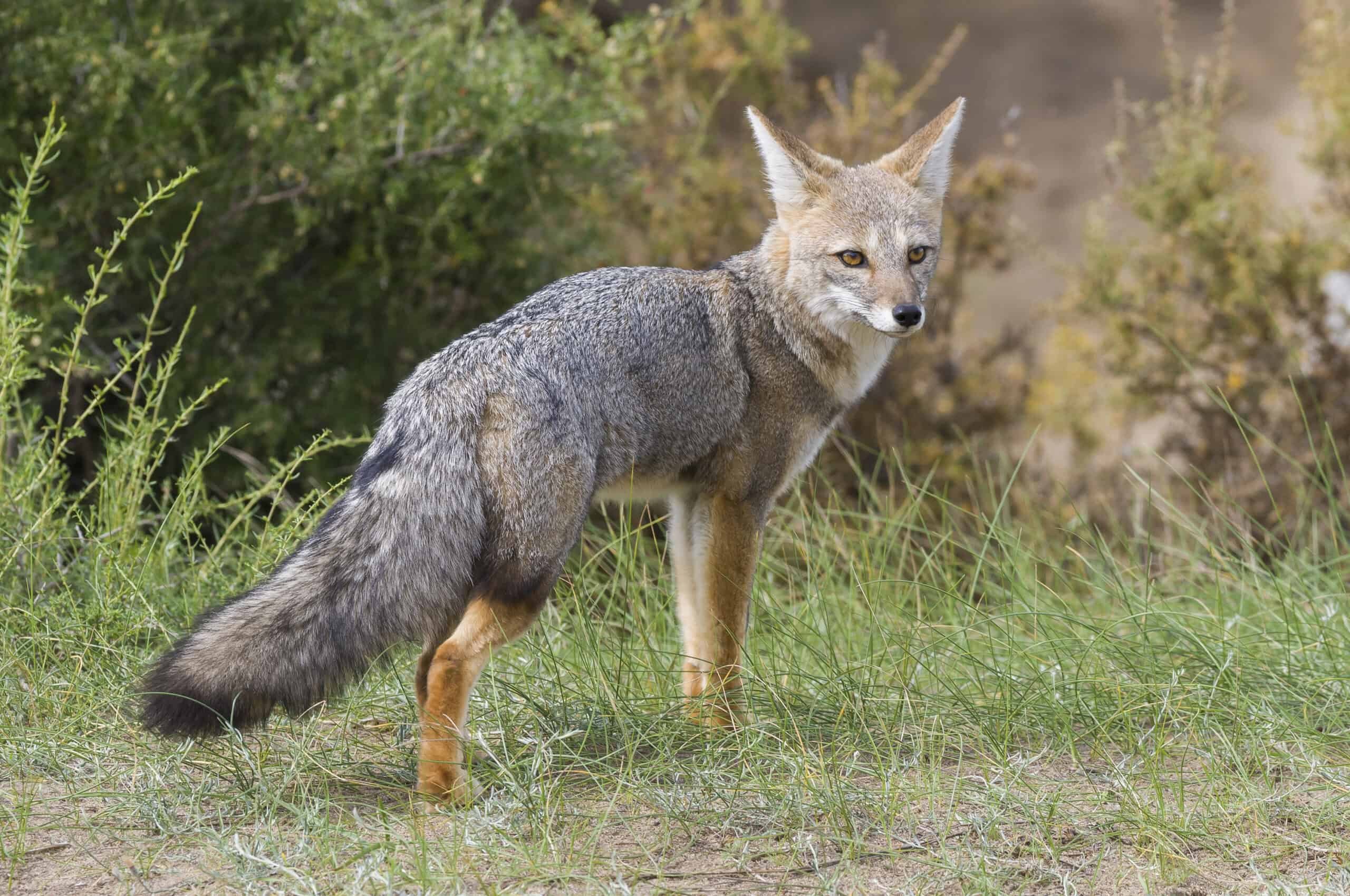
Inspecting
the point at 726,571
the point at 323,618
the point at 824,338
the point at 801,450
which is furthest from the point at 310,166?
the point at 323,618

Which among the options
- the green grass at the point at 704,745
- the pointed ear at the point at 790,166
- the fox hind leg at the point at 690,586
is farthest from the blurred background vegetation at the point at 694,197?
the pointed ear at the point at 790,166

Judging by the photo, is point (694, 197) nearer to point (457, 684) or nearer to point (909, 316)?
point (909, 316)

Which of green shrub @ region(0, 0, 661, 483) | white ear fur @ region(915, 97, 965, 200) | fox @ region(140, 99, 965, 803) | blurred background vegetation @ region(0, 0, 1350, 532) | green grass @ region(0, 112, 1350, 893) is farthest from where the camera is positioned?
blurred background vegetation @ region(0, 0, 1350, 532)

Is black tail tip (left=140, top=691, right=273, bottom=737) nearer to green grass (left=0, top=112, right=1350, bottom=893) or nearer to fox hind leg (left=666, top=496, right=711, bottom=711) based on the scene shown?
green grass (left=0, top=112, right=1350, bottom=893)

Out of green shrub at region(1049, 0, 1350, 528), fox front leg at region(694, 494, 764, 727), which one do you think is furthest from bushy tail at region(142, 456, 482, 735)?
green shrub at region(1049, 0, 1350, 528)

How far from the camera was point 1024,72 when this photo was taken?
11.2 metres

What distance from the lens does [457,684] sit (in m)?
3.26

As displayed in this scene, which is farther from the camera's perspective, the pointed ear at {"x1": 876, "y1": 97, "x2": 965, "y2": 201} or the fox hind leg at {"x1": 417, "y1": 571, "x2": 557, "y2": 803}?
the pointed ear at {"x1": 876, "y1": 97, "x2": 965, "y2": 201}

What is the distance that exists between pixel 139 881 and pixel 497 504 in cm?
112

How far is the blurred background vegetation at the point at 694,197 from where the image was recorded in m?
6.12

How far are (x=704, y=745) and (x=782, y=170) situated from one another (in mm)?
1820

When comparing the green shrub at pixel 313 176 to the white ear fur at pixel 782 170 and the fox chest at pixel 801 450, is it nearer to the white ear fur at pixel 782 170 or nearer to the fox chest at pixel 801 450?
the white ear fur at pixel 782 170

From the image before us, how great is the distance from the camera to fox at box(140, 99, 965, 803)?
10.5ft

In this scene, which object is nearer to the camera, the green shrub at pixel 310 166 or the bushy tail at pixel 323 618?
the bushy tail at pixel 323 618
